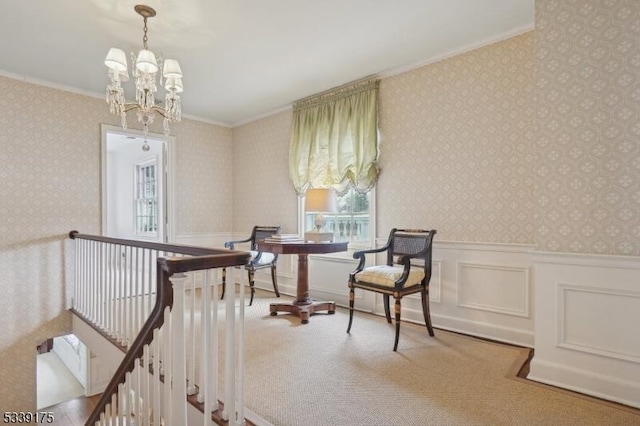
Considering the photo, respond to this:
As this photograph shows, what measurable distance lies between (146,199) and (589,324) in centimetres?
579

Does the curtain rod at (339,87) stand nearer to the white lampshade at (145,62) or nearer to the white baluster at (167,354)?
the white lampshade at (145,62)

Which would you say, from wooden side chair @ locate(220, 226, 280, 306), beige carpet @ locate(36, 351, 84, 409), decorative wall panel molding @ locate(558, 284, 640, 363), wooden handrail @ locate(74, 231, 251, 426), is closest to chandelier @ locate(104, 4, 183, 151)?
wooden handrail @ locate(74, 231, 251, 426)

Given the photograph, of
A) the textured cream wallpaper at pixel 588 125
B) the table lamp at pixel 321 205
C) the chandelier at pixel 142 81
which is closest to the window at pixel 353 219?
the table lamp at pixel 321 205

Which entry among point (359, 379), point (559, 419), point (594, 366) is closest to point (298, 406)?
point (359, 379)

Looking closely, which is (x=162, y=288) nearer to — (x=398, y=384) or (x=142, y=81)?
(x=398, y=384)

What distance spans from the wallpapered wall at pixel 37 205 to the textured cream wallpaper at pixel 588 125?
182 inches

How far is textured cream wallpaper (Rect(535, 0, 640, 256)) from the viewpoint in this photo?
6.27 feet

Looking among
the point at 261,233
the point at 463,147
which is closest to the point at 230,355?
the point at 463,147

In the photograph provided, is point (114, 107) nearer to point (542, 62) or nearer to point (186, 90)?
point (186, 90)

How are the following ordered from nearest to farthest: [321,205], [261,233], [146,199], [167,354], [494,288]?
[167,354], [494,288], [321,205], [261,233], [146,199]

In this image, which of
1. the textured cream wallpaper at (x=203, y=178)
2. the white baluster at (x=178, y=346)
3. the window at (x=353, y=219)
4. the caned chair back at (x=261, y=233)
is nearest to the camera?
the white baluster at (x=178, y=346)

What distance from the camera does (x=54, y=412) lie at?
4141mm

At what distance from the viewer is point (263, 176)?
5.01 m

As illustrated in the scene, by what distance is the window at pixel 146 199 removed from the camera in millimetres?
5418
